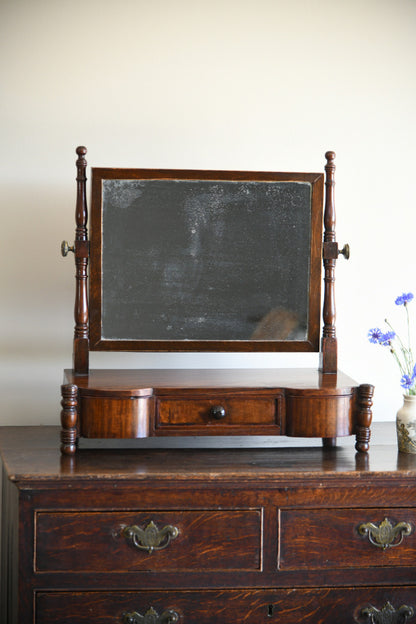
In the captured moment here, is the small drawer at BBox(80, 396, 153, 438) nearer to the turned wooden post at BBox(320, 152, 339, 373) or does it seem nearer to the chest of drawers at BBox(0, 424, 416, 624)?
the chest of drawers at BBox(0, 424, 416, 624)

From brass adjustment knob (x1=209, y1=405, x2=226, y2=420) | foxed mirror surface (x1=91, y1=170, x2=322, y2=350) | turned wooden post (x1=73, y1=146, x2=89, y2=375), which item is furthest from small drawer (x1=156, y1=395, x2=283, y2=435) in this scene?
turned wooden post (x1=73, y1=146, x2=89, y2=375)

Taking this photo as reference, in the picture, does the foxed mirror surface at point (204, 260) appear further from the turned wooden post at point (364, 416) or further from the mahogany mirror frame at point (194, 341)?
the turned wooden post at point (364, 416)

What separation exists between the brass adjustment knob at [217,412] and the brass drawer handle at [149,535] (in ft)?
1.13

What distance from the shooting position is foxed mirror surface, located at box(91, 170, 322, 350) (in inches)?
98.2

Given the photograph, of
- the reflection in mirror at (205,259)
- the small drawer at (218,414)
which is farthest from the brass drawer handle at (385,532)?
the reflection in mirror at (205,259)

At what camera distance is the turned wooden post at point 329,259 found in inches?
99.4

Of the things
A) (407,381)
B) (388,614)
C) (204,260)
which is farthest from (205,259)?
(388,614)

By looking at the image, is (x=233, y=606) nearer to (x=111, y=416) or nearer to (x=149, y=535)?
(x=149, y=535)

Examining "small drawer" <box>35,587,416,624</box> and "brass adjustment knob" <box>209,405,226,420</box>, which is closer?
"small drawer" <box>35,587,416,624</box>

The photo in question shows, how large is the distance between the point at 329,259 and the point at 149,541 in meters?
1.02

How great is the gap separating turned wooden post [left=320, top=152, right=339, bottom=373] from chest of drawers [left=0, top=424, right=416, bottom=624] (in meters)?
0.41

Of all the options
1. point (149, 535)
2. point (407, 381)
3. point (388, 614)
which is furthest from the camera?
point (407, 381)

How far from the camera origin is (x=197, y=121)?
9.51 ft

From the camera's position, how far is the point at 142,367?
9.59ft
